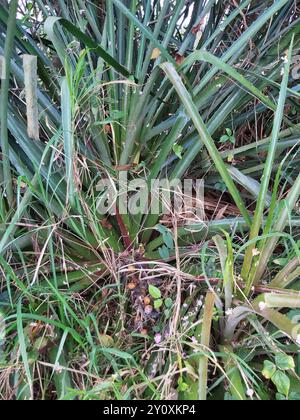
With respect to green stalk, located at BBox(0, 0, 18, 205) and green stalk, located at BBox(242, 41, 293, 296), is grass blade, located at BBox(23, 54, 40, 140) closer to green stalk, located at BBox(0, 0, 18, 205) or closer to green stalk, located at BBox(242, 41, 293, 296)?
green stalk, located at BBox(0, 0, 18, 205)

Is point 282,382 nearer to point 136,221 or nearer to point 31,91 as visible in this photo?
point 136,221

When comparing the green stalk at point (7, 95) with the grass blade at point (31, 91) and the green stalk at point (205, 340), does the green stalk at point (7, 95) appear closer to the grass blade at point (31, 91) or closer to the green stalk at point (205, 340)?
the grass blade at point (31, 91)

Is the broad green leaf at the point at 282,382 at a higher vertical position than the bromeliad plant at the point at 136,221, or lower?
lower

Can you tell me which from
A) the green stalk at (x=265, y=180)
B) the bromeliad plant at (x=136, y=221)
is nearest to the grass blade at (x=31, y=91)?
the bromeliad plant at (x=136, y=221)

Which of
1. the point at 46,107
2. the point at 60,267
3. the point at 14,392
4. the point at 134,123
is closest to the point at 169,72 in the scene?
the point at 134,123

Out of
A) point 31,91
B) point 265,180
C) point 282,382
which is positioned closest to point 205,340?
point 282,382

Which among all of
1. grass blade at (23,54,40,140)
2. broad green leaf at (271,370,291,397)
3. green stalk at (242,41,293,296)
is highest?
grass blade at (23,54,40,140)

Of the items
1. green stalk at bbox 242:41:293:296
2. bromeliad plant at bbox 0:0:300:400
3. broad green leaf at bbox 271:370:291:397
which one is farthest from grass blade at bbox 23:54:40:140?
broad green leaf at bbox 271:370:291:397

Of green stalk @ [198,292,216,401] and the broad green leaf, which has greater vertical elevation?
green stalk @ [198,292,216,401]

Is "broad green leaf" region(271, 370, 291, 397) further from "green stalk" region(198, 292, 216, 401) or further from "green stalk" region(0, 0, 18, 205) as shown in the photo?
"green stalk" region(0, 0, 18, 205)
